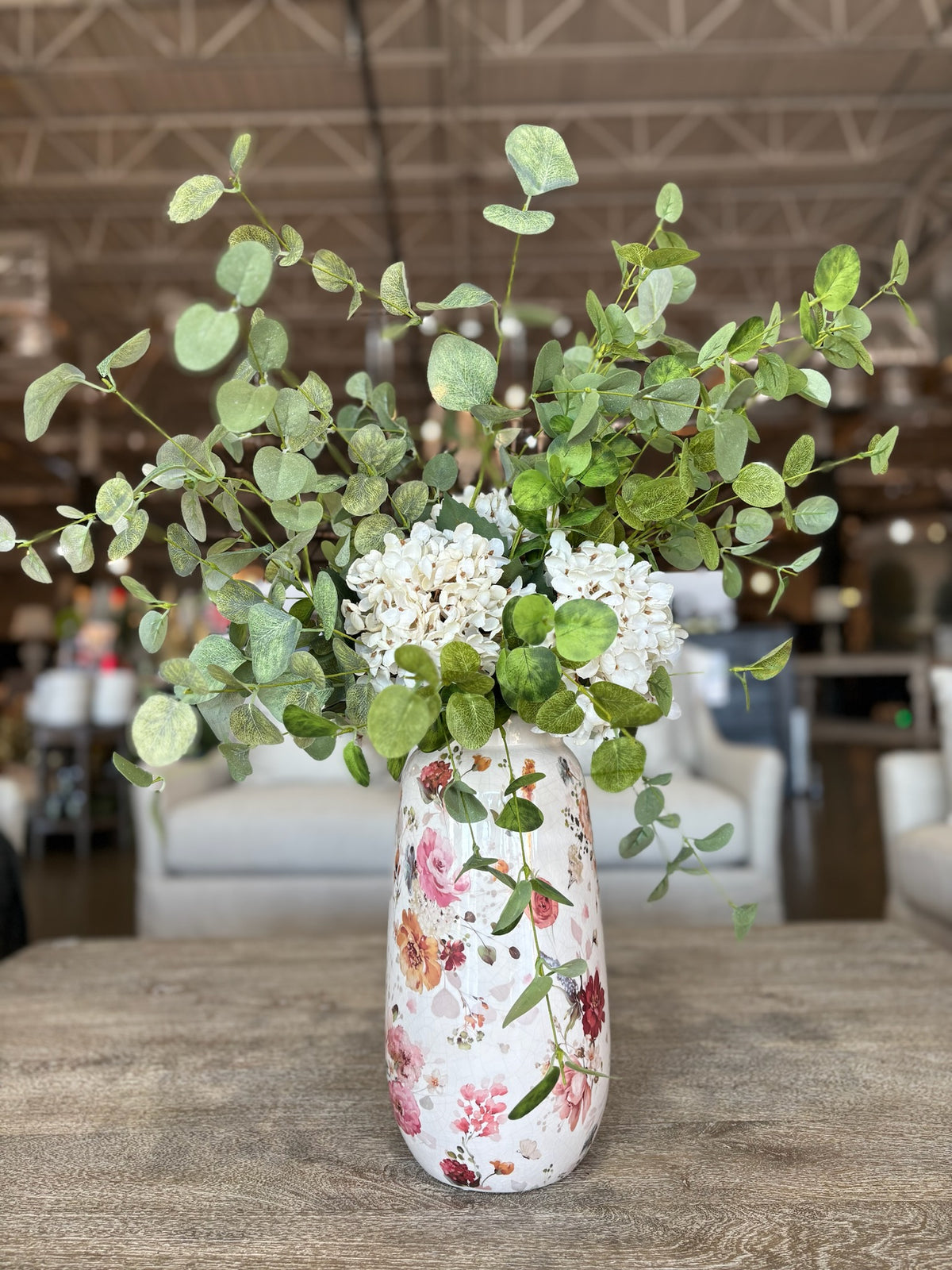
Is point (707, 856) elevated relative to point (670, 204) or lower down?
lower down

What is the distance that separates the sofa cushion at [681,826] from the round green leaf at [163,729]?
1649mm

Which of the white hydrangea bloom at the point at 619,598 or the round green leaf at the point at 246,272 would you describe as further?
the white hydrangea bloom at the point at 619,598

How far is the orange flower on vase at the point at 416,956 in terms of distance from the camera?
0.69 meters

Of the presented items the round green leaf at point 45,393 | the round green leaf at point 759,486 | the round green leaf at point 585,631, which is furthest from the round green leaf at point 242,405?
the round green leaf at point 759,486

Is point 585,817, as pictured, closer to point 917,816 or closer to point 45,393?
point 45,393

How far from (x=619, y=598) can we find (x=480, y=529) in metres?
0.12

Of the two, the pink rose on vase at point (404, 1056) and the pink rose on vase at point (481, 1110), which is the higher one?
the pink rose on vase at point (404, 1056)

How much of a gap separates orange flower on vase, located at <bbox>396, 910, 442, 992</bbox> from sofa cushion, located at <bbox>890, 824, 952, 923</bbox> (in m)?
1.48

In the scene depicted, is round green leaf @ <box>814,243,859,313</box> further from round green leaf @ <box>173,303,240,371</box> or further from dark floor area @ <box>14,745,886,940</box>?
dark floor area @ <box>14,745,886,940</box>

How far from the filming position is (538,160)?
0.61 meters

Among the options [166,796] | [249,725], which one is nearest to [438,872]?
[249,725]

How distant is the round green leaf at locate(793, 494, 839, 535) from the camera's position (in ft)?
2.30

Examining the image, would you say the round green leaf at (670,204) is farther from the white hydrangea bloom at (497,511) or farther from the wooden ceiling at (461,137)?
the wooden ceiling at (461,137)

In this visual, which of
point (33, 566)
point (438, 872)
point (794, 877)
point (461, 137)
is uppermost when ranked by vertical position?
point (461, 137)
